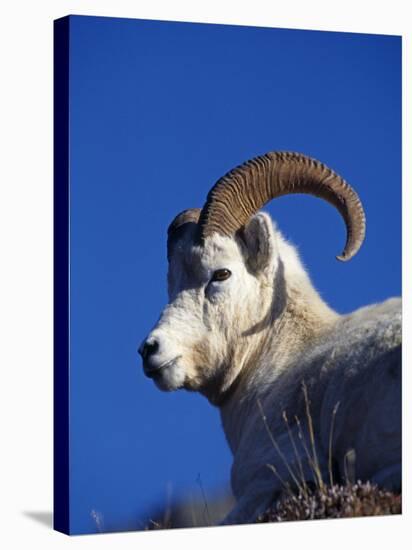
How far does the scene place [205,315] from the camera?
14141 mm

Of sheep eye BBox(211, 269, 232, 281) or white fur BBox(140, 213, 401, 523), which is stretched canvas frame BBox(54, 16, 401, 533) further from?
sheep eye BBox(211, 269, 232, 281)

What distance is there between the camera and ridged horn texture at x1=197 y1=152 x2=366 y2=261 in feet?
46.8

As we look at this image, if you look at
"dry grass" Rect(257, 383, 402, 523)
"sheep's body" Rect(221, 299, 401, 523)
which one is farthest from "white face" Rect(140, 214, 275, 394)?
"dry grass" Rect(257, 383, 402, 523)

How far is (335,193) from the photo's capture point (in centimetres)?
1481

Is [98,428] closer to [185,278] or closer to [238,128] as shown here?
[185,278]

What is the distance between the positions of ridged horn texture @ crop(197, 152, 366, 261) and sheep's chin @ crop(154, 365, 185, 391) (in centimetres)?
112

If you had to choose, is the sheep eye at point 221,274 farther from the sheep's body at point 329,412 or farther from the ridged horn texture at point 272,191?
the sheep's body at point 329,412

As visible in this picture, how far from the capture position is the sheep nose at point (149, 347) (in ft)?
45.4

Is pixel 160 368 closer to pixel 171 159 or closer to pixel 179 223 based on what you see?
pixel 179 223

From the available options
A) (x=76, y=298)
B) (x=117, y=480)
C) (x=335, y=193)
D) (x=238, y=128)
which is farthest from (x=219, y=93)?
(x=117, y=480)

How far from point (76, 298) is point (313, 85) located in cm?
313

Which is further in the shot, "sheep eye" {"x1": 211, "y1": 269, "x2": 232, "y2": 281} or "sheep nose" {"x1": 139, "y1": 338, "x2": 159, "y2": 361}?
"sheep eye" {"x1": 211, "y1": 269, "x2": 232, "y2": 281}

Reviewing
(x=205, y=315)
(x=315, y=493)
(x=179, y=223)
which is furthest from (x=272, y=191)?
(x=315, y=493)

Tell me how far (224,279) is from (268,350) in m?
0.81
